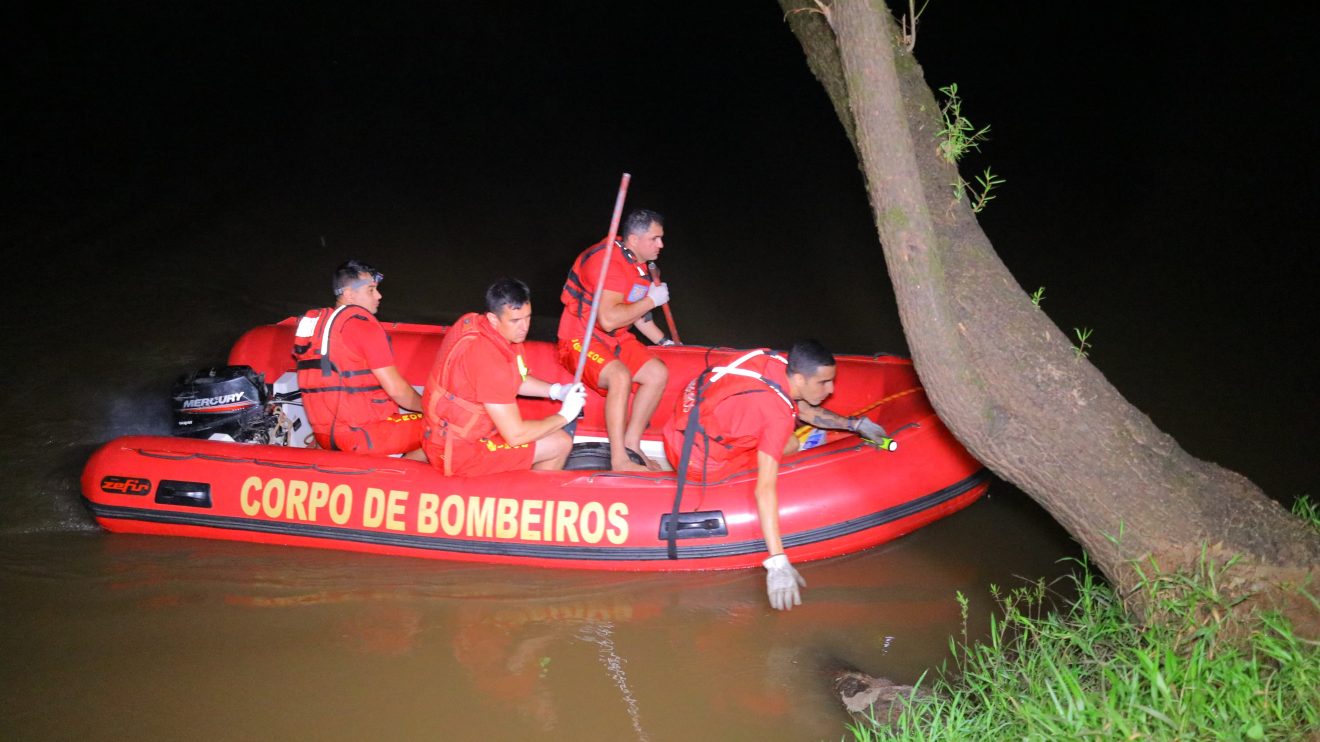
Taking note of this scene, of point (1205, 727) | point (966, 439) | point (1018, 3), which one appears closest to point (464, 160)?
point (1018, 3)

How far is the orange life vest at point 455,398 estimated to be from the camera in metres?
4.11

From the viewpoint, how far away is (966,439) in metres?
3.22

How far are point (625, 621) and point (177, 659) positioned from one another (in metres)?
1.65

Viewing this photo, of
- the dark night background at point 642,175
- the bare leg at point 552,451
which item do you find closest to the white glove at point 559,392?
the bare leg at point 552,451

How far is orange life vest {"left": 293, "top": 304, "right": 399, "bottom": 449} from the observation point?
446 cm

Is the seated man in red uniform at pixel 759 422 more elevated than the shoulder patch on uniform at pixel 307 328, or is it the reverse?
the shoulder patch on uniform at pixel 307 328

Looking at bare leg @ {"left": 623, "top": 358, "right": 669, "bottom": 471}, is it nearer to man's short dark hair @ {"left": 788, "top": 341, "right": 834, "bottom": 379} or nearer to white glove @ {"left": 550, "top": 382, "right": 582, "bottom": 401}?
white glove @ {"left": 550, "top": 382, "right": 582, "bottom": 401}

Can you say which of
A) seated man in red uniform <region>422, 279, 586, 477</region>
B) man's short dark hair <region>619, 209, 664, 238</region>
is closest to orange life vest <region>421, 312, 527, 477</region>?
seated man in red uniform <region>422, 279, 586, 477</region>

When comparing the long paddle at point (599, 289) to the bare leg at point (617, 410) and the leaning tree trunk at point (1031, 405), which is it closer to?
the bare leg at point (617, 410)

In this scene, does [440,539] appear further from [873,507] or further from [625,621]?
[873,507]

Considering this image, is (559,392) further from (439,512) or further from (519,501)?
(439,512)

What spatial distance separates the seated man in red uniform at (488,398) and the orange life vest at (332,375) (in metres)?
0.39

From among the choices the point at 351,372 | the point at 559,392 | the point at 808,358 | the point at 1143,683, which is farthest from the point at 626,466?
the point at 1143,683

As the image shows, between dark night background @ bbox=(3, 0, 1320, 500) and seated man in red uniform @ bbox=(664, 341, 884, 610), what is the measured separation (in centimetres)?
269
